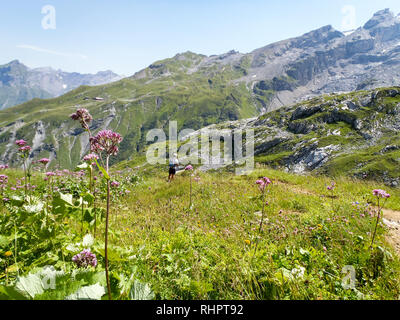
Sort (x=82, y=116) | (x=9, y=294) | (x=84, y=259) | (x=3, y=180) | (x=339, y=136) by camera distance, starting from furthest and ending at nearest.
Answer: (x=339, y=136) → (x=3, y=180) → (x=82, y=116) → (x=84, y=259) → (x=9, y=294)

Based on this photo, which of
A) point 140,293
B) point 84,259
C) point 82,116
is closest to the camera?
point 140,293

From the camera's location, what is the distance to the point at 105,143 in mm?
2703

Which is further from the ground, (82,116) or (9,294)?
(82,116)

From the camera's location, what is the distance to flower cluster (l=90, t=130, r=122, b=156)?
8.81 ft

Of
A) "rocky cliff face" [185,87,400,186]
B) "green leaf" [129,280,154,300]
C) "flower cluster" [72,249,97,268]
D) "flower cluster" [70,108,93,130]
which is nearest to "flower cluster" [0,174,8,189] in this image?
"flower cluster" [70,108,93,130]

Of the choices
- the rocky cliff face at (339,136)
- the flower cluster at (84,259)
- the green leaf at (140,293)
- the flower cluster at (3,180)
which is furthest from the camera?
the rocky cliff face at (339,136)

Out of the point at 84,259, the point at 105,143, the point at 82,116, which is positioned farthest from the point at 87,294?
the point at 82,116

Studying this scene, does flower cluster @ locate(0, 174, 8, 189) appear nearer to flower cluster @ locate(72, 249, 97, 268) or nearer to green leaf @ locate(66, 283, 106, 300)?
flower cluster @ locate(72, 249, 97, 268)

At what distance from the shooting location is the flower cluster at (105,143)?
2.69 metres

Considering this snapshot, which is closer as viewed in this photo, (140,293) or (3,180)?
(140,293)

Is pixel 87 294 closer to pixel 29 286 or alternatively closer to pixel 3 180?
pixel 29 286

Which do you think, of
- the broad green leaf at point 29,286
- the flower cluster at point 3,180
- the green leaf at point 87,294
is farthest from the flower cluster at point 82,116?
the flower cluster at point 3,180

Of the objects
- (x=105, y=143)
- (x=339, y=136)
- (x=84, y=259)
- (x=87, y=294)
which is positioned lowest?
(x=339, y=136)

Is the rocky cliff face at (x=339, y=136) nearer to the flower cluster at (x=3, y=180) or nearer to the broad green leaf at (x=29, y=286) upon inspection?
the flower cluster at (x=3, y=180)
